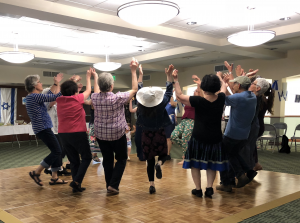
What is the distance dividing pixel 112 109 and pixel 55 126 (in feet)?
5.97

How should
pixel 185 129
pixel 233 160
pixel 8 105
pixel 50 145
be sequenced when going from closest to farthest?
pixel 233 160 → pixel 50 145 → pixel 185 129 → pixel 8 105

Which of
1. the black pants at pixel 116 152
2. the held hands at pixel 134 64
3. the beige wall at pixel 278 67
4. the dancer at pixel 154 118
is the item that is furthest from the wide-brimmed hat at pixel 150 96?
the beige wall at pixel 278 67

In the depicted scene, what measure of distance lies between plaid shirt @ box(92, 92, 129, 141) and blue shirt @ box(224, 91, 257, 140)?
1208 millimetres

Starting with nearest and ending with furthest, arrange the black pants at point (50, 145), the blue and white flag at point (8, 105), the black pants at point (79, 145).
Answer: the black pants at point (79, 145) → the black pants at point (50, 145) → the blue and white flag at point (8, 105)

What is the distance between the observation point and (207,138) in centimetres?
330

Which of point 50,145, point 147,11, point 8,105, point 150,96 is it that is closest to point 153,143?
point 150,96

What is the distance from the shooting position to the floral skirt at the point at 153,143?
3564 mm

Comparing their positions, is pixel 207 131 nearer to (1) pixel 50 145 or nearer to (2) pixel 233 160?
(2) pixel 233 160

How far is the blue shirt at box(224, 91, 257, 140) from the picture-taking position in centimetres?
344

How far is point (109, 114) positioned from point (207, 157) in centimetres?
117

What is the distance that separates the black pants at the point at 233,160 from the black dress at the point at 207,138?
0.23m

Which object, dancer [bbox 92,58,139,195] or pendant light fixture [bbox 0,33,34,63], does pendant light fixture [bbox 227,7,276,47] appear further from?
pendant light fixture [bbox 0,33,34,63]

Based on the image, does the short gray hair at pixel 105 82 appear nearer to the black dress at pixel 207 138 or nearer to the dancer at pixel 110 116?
the dancer at pixel 110 116

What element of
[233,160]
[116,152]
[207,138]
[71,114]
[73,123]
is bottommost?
[233,160]
